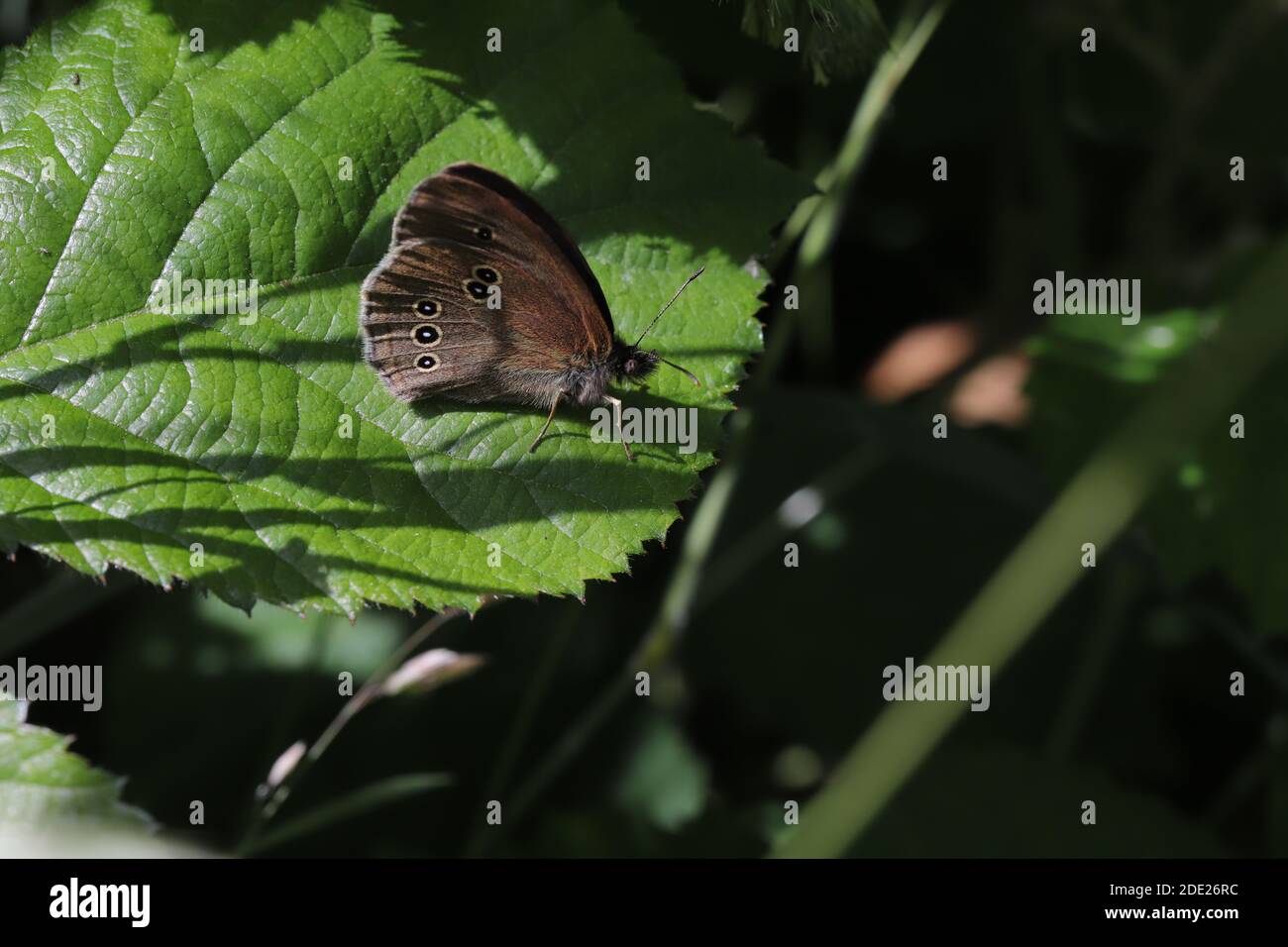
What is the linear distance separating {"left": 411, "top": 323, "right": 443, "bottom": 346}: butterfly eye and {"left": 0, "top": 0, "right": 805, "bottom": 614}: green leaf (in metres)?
0.10

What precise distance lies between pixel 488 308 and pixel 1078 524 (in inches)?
51.8

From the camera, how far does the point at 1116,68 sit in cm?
374

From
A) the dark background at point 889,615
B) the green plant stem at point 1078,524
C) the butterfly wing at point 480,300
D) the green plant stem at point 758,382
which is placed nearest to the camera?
the green plant stem at point 1078,524

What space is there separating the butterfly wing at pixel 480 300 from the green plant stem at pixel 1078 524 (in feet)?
3.36

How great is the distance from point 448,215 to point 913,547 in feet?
6.81

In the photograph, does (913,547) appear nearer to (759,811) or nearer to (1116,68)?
(759,811)

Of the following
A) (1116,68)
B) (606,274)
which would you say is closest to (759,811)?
(606,274)

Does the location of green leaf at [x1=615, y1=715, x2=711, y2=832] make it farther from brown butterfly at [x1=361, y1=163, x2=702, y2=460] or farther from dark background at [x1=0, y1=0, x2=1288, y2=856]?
brown butterfly at [x1=361, y1=163, x2=702, y2=460]

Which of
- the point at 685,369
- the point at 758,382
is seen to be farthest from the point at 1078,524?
the point at 758,382

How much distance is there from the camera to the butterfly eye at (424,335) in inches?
77.4

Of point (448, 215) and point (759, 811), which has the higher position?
point (448, 215)

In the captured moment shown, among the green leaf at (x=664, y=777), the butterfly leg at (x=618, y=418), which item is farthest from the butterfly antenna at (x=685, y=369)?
the green leaf at (x=664, y=777)

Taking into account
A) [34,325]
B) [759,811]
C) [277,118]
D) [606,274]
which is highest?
[277,118]

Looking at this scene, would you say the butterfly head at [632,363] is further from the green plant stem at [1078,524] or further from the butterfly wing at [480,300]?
the green plant stem at [1078,524]
